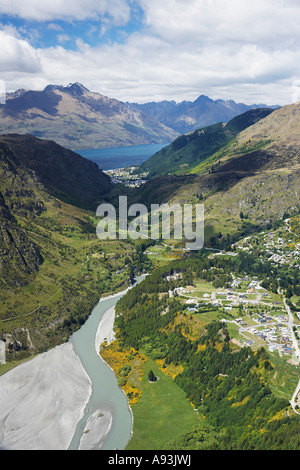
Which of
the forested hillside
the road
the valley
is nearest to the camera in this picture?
the forested hillside

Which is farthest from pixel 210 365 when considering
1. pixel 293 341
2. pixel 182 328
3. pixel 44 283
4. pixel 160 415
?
pixel 44 283

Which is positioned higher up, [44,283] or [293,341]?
[44,283]

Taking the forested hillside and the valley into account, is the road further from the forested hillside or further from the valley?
the forested hillside

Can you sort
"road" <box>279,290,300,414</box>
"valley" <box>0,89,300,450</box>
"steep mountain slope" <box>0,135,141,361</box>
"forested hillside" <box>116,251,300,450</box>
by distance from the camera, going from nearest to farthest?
"forested hillside" <box>116,251,300,450</box> < "road" <box>279,290,300,414</box> < "valley" <box>0,89,300,450</box> < "steep mountain slope" <box>0,135,141,361</box>

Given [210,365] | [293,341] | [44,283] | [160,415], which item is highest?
[44,283]

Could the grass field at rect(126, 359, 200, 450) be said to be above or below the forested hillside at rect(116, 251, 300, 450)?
below

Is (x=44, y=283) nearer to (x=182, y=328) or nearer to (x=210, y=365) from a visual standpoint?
(x=182, y=328)

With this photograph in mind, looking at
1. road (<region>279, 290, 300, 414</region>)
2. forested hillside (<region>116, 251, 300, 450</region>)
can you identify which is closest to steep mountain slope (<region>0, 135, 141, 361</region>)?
forested hillside (<region>116, 251, 300, 450</region>)

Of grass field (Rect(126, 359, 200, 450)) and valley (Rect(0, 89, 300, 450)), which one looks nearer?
grass field (Rect(126, 359, 200, 450))
